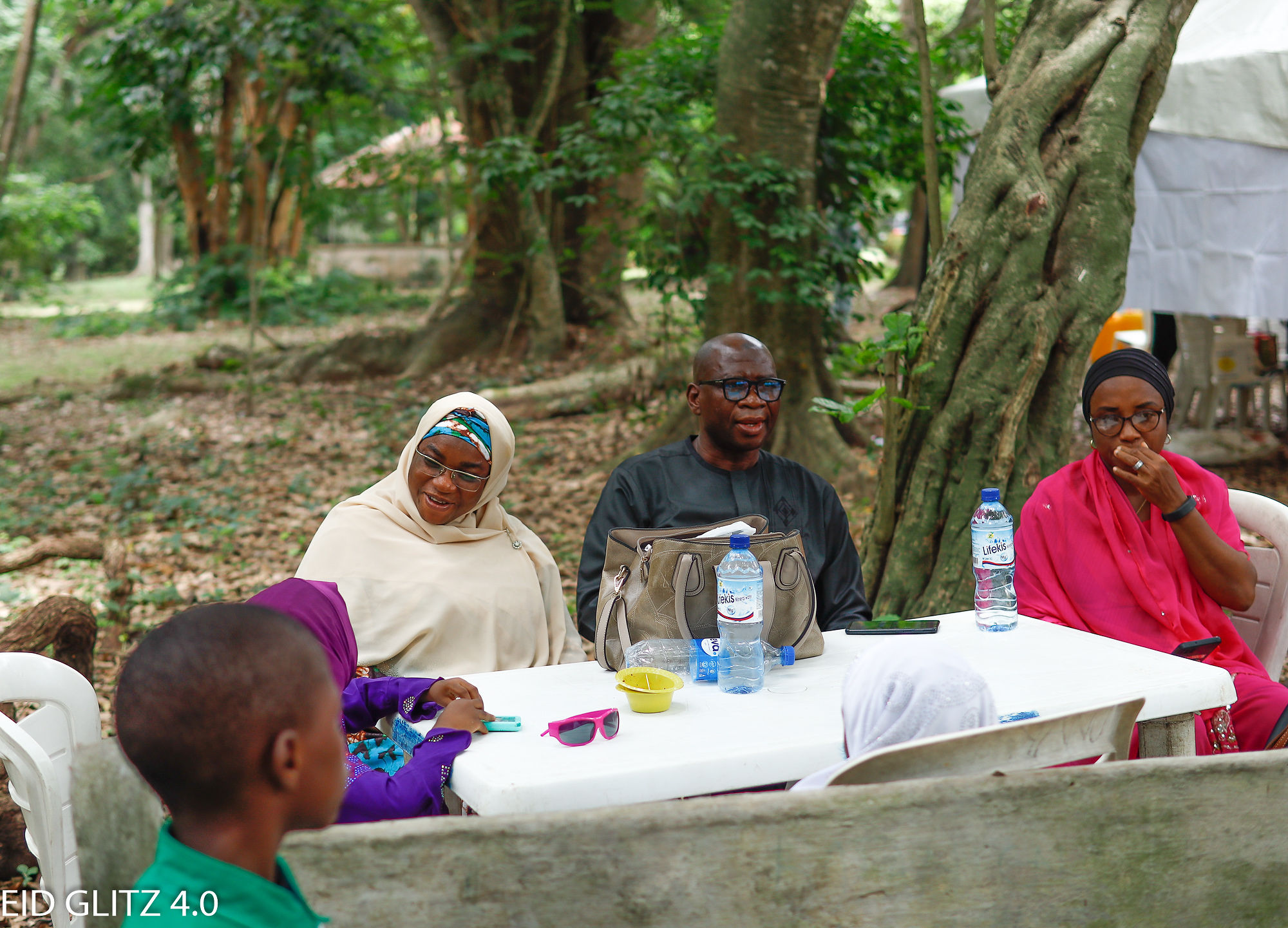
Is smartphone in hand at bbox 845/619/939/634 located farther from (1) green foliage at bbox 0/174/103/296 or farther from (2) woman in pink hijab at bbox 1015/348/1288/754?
(1) green foliage at bbox 0/174/103/296

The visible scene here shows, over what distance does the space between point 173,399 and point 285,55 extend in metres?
3.59

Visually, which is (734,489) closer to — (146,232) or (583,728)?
(583,728)

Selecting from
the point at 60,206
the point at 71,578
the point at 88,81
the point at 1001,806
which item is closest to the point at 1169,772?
the point at 1001,806

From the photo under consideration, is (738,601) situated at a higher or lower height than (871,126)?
lower

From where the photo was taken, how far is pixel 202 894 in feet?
4.45

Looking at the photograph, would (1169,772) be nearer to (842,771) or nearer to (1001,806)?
(1001,806)

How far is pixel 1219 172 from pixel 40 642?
19.5 ft

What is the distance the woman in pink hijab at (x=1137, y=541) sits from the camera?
2.82 m

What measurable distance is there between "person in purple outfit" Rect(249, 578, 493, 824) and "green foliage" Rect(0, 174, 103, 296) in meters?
19.4

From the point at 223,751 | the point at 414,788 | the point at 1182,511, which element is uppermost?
the point at 1182,511

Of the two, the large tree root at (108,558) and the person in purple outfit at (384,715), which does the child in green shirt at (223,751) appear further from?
the large tree root at (108,558)

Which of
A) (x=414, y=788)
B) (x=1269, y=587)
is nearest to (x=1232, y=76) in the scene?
(x=1269, y=587)

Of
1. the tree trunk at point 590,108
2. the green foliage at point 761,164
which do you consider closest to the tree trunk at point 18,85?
the tree trunk at point 590,108

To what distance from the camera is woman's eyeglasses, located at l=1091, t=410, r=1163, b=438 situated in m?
2.94
